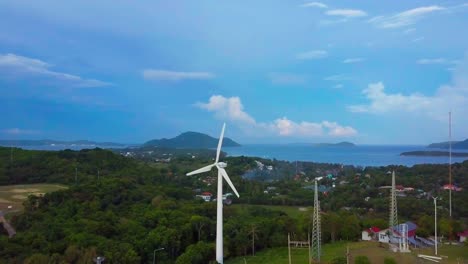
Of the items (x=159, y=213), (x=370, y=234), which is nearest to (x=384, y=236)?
(x=370, y=234)

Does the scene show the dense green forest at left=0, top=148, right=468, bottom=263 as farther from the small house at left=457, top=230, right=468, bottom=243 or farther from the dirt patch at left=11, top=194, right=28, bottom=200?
the dirt patch at left=11, top=194, right=28, bottom=200

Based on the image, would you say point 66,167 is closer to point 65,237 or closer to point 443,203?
point 65,237

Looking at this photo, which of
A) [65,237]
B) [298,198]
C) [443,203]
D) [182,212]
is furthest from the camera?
[298,198]

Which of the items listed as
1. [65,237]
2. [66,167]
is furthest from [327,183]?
[65,237]

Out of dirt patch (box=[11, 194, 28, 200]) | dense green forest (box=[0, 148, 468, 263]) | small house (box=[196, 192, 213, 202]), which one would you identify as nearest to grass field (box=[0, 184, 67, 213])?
dirt patch (box=[11, 194, 28, 200])

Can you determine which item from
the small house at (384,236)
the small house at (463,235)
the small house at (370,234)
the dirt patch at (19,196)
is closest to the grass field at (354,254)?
the small house at (384,236)

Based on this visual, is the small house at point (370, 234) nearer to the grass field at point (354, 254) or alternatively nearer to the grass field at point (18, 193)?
the grass field at point (354, 254)

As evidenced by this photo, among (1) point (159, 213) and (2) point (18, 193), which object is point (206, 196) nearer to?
(2) point (18, 193)
